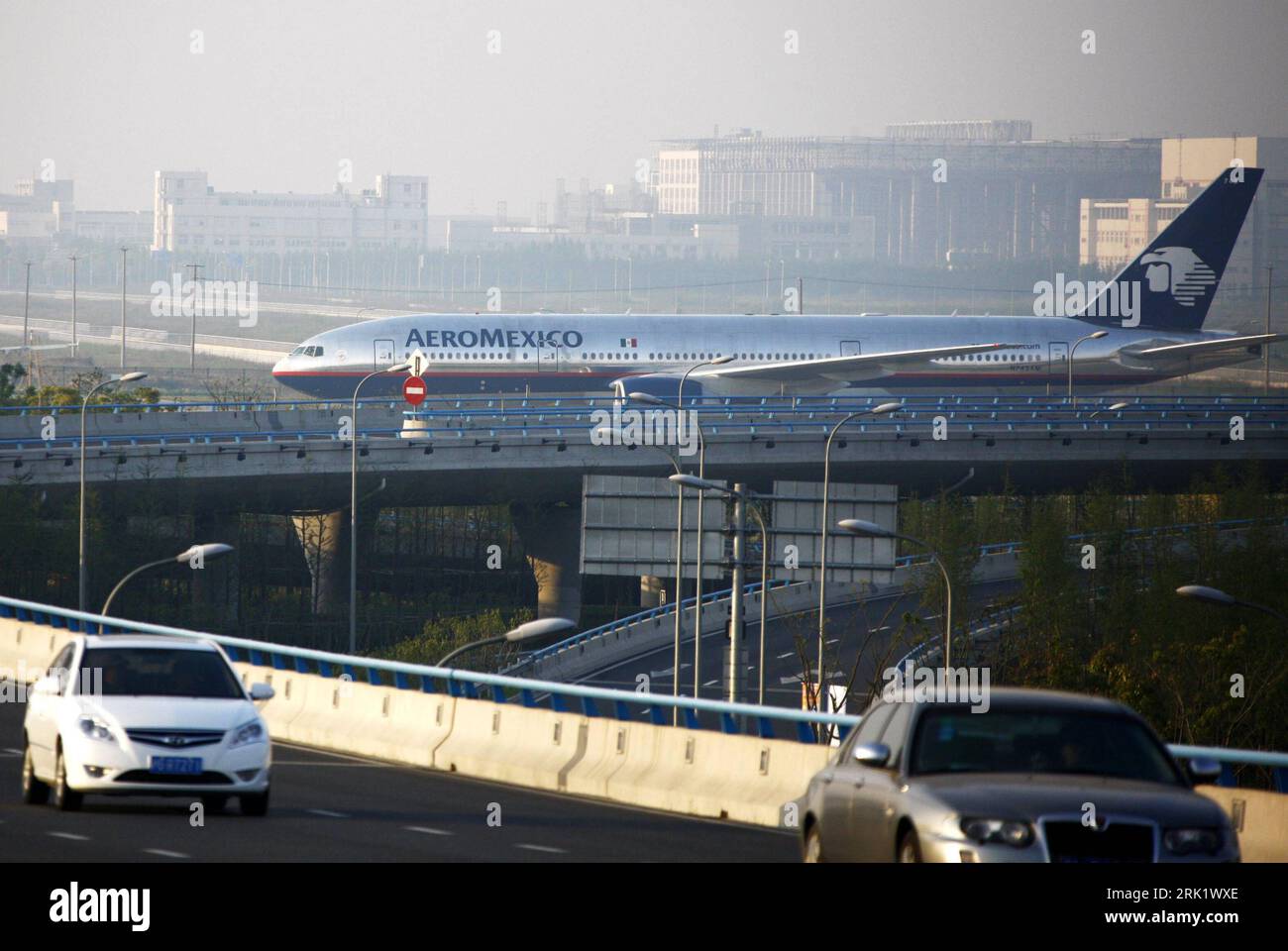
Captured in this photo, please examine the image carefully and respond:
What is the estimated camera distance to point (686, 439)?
7819cm

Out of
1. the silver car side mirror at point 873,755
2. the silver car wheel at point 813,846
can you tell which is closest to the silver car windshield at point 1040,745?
the silver car side mirror at point 873,755

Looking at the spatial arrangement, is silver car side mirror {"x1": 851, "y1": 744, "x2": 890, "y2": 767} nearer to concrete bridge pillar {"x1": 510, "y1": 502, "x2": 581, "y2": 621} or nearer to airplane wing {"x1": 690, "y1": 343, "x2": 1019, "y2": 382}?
concrete bridge pillar {"x1": 510, "y1": 502, "x2": 581, "y2": 621}

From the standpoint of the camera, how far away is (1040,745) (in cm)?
1484

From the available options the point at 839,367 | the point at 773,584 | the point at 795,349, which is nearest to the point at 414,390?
the point at 773,584

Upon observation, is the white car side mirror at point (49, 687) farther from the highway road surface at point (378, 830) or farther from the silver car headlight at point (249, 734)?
the silver car headlight at point (249, 734)

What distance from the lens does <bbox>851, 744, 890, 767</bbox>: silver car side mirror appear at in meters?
14.8

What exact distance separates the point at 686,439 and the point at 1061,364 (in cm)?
3324

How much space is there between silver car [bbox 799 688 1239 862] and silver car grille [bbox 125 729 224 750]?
6935 millimetres

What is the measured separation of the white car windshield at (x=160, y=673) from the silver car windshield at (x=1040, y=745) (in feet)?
29.5

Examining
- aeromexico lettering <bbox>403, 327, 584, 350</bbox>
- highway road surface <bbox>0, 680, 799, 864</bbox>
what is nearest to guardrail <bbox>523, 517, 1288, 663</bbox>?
aeromexico lettering <bbox>403, 327, 584, 350</bbox>

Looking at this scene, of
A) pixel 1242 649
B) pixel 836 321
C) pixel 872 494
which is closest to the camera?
pixel 872 494
